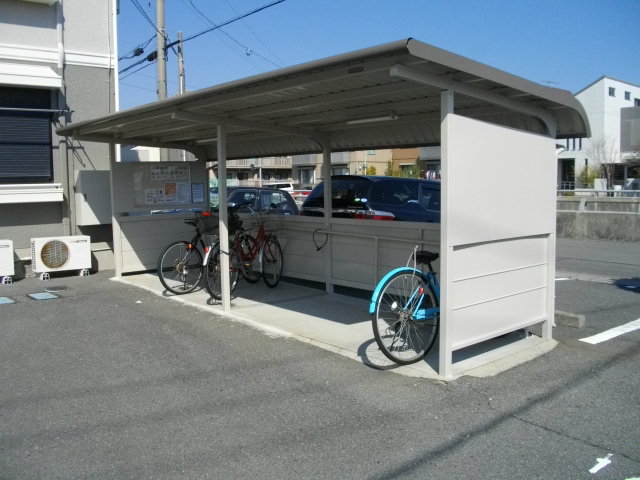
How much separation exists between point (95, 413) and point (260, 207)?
860 centimetres

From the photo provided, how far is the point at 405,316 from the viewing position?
16.2 ft

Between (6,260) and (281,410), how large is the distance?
664 cm

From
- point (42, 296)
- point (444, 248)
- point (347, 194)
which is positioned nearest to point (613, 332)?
point (444, 248)

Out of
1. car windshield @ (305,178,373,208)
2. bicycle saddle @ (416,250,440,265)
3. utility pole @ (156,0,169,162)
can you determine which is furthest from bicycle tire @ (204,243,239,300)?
utility pole @ (156,0,169,162)

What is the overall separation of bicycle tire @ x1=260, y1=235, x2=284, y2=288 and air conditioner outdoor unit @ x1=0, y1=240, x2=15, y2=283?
3.96 m

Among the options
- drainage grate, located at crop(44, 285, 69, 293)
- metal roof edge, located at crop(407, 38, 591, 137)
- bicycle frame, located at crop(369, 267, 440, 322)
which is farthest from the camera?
drainage grate, located at crop(44, 285, 69, 293)

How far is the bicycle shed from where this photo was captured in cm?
448

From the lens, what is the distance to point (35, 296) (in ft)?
26.0

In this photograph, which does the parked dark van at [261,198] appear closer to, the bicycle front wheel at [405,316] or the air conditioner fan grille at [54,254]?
the air conditioner fan grille at [54,254]

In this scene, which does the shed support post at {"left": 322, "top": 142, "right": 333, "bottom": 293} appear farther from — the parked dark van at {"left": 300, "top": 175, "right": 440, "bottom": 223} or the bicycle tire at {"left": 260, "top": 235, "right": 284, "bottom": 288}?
the parked dark van at {"left": 300, "top": 175, "right": 440, "bottom": 223}

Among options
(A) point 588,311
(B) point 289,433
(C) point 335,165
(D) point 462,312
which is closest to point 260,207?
(A) point 588,311

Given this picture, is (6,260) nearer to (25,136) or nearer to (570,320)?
(25,136)

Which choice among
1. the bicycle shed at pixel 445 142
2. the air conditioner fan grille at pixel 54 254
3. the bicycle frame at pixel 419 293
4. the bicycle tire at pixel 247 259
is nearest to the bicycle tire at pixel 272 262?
the bicycle tire at pixel 247 259

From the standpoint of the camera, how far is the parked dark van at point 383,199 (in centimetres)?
995
